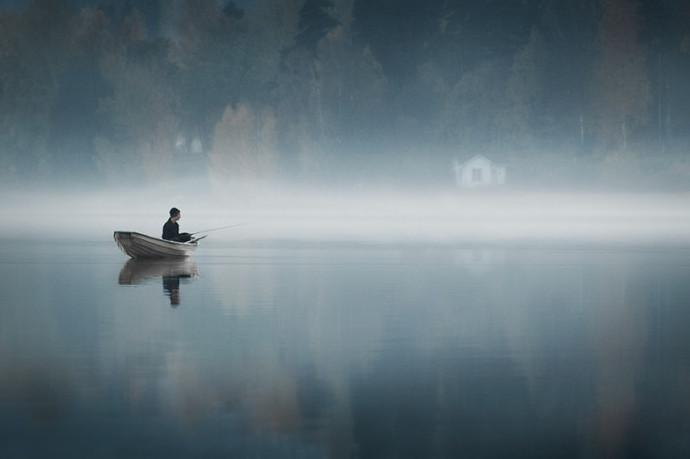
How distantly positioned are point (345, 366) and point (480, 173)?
77.2 metres

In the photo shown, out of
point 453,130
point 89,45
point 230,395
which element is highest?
point 89,45

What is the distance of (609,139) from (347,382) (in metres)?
74.7

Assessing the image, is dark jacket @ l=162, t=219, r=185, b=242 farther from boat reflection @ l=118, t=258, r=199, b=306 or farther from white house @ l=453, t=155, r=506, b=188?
white house @ l=453, t=155, r=506, b=188

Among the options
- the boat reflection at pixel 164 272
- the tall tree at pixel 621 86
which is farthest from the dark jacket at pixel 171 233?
the tall tree at pixel 621 86

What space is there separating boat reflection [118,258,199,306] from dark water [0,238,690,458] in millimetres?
212

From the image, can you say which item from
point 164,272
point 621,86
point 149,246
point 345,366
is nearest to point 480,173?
point 621,86

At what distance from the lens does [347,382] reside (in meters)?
12.7

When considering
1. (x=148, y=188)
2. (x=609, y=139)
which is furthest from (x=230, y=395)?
(x=148, y=188)

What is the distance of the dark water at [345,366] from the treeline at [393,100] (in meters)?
62.5

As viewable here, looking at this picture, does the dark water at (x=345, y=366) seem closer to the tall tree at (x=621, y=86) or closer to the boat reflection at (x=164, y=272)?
the boat reflection at (x=164, y=272)

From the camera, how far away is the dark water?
10.2m

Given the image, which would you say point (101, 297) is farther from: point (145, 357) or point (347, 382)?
point (347, 382)

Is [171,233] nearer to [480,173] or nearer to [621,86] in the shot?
[621,86]

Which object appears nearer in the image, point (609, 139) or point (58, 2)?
point (609, 139)
